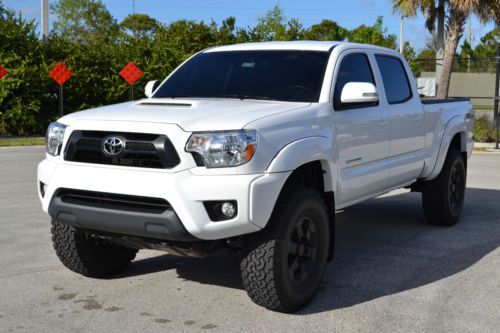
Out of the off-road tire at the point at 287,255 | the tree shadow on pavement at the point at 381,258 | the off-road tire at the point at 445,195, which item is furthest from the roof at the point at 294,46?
the off-road tire at the point at 445,195

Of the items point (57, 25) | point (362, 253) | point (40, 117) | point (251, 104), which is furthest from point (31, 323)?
point (57, 25)

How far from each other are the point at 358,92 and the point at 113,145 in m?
1.85

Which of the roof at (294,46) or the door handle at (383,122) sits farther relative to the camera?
the door handle at (383,122)

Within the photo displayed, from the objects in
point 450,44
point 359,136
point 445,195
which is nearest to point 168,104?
point 359,136

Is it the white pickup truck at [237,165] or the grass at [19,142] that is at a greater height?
the white pickup truck at [237,165]

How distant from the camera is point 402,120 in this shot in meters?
6.23

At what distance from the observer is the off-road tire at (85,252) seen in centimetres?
501

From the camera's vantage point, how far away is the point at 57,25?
2506 inches

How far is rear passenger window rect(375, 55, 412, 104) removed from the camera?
6.26 m

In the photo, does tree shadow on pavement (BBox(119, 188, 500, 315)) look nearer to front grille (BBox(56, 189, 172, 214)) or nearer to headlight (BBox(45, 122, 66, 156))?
front grille (BBox(56, 189, 172, 214))

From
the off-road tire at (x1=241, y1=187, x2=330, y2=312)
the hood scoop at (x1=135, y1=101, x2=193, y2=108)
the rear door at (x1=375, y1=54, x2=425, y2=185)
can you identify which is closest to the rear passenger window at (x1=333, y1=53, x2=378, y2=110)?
the rear door at (x1=375, y1=54, x2=425, y2=185)

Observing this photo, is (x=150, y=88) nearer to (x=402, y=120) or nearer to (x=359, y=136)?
(x=359, y=136)

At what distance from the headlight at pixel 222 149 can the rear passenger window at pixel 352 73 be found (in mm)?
1251

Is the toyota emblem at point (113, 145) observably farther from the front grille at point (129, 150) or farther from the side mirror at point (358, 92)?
the side mirror at point (358, 92)
